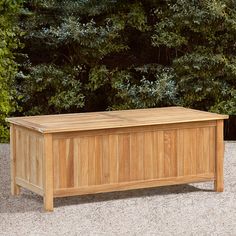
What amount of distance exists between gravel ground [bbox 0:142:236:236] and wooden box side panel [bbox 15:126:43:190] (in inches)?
6.3

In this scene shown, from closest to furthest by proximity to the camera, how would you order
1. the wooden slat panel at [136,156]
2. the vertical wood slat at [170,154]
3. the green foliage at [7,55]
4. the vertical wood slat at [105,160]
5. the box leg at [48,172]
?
the box leg at [48,172]
the vertical wood slat at [105,160]
the wooden slat panel at [136,156]
the vertical wood slat at [170,154]
the green foliage at [7,55]

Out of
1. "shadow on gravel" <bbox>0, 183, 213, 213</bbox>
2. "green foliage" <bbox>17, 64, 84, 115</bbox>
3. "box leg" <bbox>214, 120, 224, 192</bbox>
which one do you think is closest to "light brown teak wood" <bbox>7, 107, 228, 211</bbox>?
"box leg" <bbox>214, 120, 224, 192</bbox>

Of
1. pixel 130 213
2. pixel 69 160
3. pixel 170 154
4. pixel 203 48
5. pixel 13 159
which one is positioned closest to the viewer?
pixel 130 213

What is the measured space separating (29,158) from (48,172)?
1.12 feet

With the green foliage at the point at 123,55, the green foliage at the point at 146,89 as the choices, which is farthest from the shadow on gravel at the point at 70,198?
the green foliage at the point at 123,55

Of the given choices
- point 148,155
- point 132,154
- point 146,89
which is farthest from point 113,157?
point 146,89

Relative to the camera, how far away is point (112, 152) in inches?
236

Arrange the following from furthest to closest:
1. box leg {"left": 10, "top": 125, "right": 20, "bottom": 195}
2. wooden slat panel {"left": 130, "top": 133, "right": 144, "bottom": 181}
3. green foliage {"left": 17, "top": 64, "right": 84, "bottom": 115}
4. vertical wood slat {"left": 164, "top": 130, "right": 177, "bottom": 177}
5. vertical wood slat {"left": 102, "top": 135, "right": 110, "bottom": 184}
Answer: green foliage {"left": 17, "top": 64, "right": 84, "bottom": 115}, box leg {"left": 10, "top": 125, "right": 20, "bottom": 195}, vertical wood slat {"left": 164, "top": 130, "right": 177, "bottom": 177}, wooden slat panel {"left": 130, "top": 133, "right": 144, "bottom": 181}, vertical wood slat {"left": 102, "top": 135, "right": 110, "bottom": 184}

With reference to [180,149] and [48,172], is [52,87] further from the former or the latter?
[48,172]

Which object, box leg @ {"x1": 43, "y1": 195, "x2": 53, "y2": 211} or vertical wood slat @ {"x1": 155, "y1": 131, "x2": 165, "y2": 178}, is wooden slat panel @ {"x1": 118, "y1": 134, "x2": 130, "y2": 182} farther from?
box leg @ {"x1": 43, "y1": 195, "x2": 53, "y2": 211}

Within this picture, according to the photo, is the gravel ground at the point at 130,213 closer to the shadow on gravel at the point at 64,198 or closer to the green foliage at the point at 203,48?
the shadow on gravel at the point at 64,198

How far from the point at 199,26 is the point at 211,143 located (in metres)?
3.81

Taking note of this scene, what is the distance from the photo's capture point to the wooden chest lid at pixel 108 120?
5.86 meters

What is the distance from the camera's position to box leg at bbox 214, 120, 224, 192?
6.33 m
